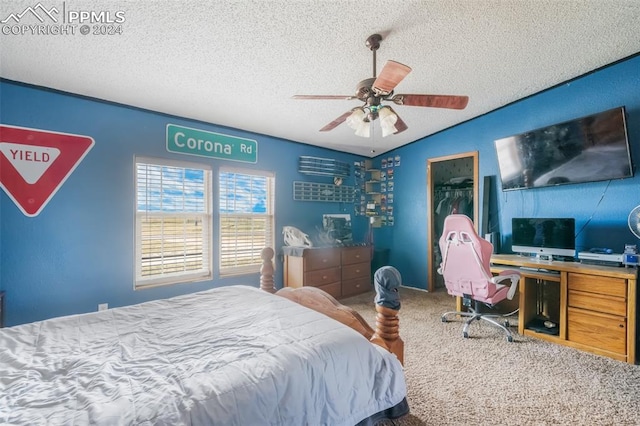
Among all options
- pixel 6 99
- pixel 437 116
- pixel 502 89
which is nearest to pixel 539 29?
pixel 502 89

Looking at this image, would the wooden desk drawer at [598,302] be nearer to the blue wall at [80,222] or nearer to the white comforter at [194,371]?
the white comforter at [194,371]

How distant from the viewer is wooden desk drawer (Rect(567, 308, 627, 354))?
2.33 m

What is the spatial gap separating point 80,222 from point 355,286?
11.2ft

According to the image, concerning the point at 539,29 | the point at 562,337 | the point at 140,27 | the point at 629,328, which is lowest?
the point at 562,337

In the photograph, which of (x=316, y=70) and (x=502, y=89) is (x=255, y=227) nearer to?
(x=316, y=70)

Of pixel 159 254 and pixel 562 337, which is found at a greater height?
pixel 159 254

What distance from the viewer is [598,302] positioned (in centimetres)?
245

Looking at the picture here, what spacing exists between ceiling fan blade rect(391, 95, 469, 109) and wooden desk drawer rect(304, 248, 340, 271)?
7.74ft

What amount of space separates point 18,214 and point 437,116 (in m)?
4.48

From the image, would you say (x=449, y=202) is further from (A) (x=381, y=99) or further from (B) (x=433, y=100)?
(A) (x=381, y=99)

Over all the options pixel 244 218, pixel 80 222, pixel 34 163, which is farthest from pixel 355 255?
pixel 34 163

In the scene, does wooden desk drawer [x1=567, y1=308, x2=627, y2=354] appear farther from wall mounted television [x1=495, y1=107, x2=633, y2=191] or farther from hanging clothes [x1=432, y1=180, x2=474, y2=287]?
hanging clothes [x1=432, y1=180, x2=474, y2=287]

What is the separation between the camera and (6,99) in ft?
7.64

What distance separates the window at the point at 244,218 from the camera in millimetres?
3633
